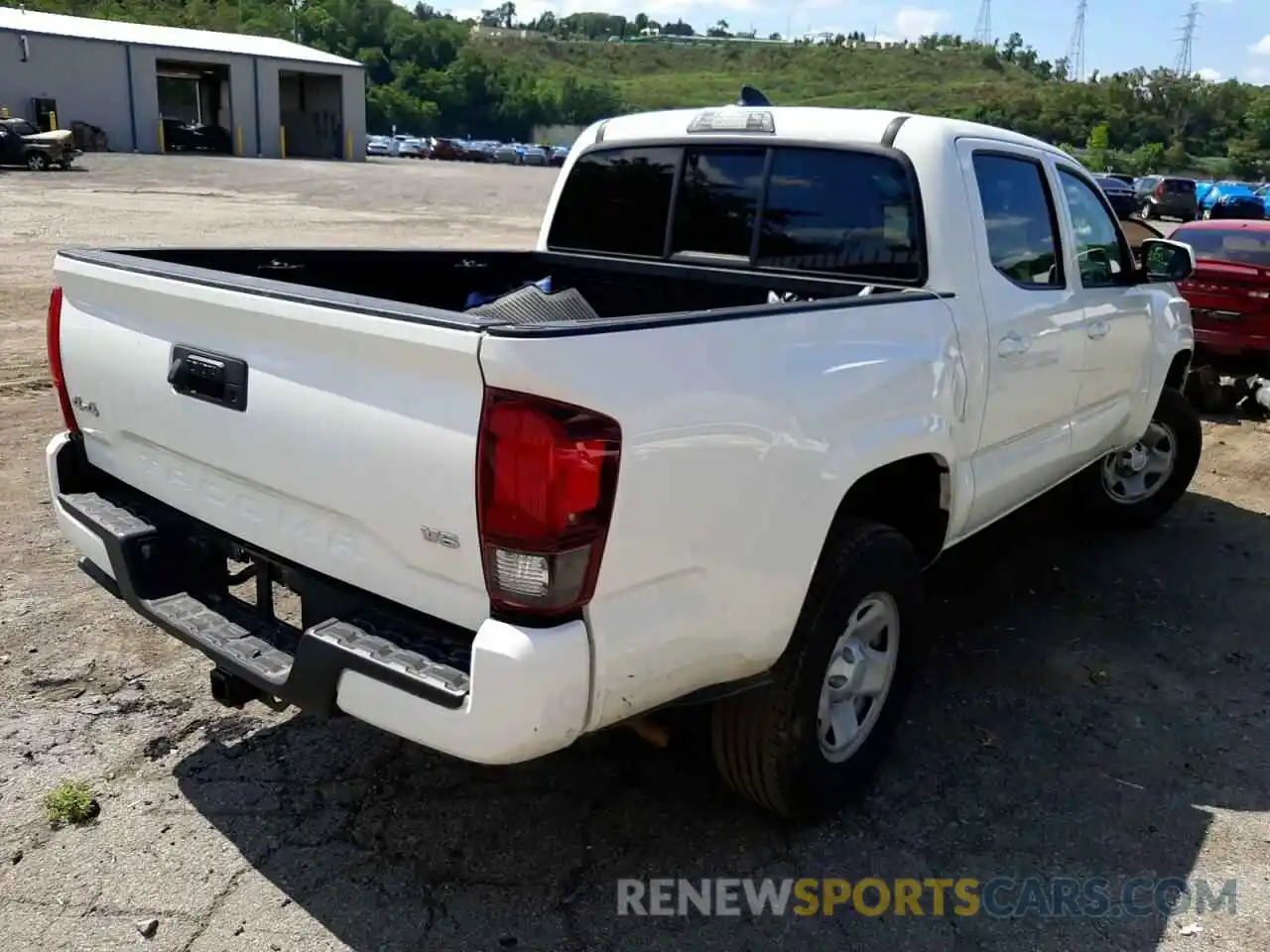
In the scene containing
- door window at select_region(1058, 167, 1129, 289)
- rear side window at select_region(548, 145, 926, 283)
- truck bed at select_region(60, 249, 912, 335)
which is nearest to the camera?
rear side window at select_region(548, 145, 926, 283)

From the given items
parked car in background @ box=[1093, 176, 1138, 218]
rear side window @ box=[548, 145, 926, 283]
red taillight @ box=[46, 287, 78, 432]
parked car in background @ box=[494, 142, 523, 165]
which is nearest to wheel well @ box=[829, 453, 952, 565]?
rear side window @ box=[548, 145, 926, 283]

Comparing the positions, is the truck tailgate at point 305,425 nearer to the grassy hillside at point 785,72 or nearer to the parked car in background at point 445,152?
the parked car in background at point 445,152

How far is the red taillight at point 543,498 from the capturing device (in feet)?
7.42

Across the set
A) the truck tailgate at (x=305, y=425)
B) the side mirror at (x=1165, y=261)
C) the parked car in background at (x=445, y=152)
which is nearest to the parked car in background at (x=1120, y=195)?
the side mirror at (x=1165, y=261)

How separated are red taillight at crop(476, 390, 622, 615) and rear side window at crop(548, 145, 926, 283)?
74.6 inches

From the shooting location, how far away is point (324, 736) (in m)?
3.67

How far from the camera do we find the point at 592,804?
133 inches

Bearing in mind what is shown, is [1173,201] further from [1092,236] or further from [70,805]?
[70,805]

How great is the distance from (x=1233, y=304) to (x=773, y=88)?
497ft

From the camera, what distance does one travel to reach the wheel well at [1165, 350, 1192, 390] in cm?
606

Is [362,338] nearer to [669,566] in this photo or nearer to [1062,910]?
[669,566]

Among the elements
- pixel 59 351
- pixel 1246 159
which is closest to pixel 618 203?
pixel 59 351

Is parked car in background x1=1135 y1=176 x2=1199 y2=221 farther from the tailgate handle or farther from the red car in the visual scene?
the tailgate handle

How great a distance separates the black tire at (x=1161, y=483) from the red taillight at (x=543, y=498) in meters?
4.57
